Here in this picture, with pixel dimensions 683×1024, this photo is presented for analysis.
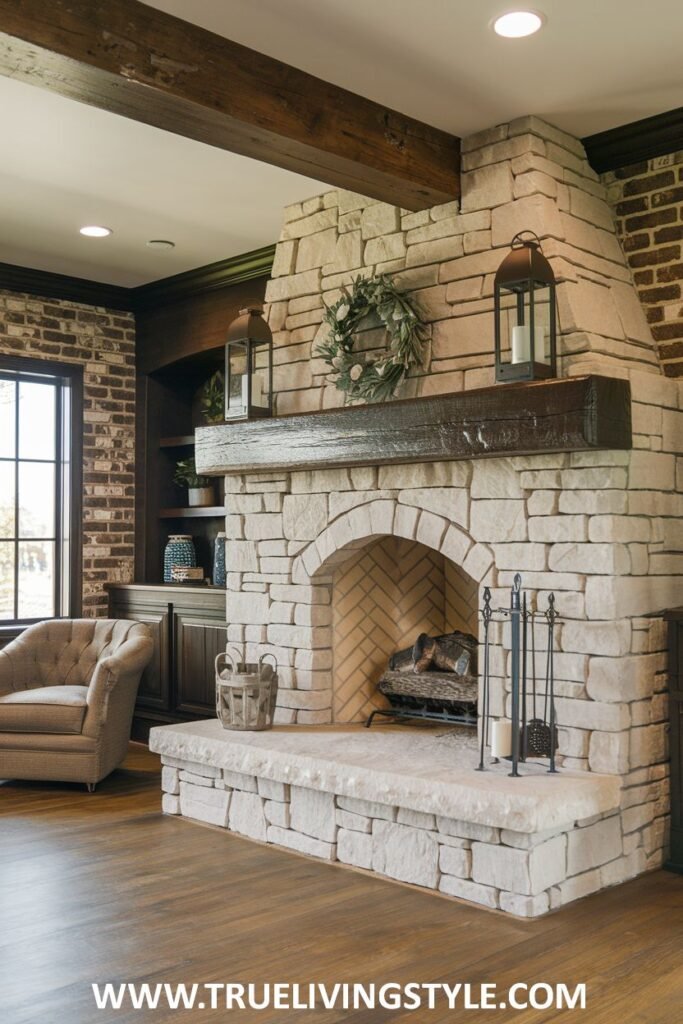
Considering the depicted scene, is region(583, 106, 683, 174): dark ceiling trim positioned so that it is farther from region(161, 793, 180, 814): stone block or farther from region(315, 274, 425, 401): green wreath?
region(161, 793, 180, 814): stone block

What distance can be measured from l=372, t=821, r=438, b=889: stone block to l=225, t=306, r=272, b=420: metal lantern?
195cm

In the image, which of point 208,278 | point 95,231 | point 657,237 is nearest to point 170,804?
point 95,231

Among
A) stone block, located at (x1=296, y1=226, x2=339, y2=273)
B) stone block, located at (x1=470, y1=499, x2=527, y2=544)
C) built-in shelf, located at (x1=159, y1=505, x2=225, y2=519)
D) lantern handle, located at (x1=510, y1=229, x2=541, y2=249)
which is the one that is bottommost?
stone block, located at (x1=470, y1=499, x2=527, y2=544)

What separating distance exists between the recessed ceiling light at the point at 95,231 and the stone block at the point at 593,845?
3.80 meters

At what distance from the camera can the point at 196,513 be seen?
6.54 m

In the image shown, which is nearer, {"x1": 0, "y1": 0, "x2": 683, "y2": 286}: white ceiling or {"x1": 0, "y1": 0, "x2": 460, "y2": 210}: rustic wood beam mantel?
{"x1": 0, "y1": 0, "x2": 460, "y2": 210}: rustic wood beam mantel

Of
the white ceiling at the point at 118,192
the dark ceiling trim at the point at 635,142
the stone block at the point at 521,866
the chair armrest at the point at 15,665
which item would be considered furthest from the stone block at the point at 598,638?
the chair armrest at the point at 15,665

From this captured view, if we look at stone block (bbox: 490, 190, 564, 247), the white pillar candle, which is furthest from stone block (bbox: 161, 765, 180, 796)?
stone block (bbox: 490, 190, 564, 247)

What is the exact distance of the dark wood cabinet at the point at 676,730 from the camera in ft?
12.7

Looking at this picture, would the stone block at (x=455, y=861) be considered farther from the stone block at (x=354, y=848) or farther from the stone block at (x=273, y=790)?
the stone block at (x=273, y=790)

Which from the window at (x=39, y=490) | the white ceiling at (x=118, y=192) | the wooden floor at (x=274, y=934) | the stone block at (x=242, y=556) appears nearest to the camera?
the wooden floor at (x=274, y=934)

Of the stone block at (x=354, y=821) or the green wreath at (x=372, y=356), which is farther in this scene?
the green wreath at (x=372, y=356)

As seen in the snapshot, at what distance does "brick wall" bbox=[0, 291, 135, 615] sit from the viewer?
647 centimetres

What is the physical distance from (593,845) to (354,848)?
2.98ft
